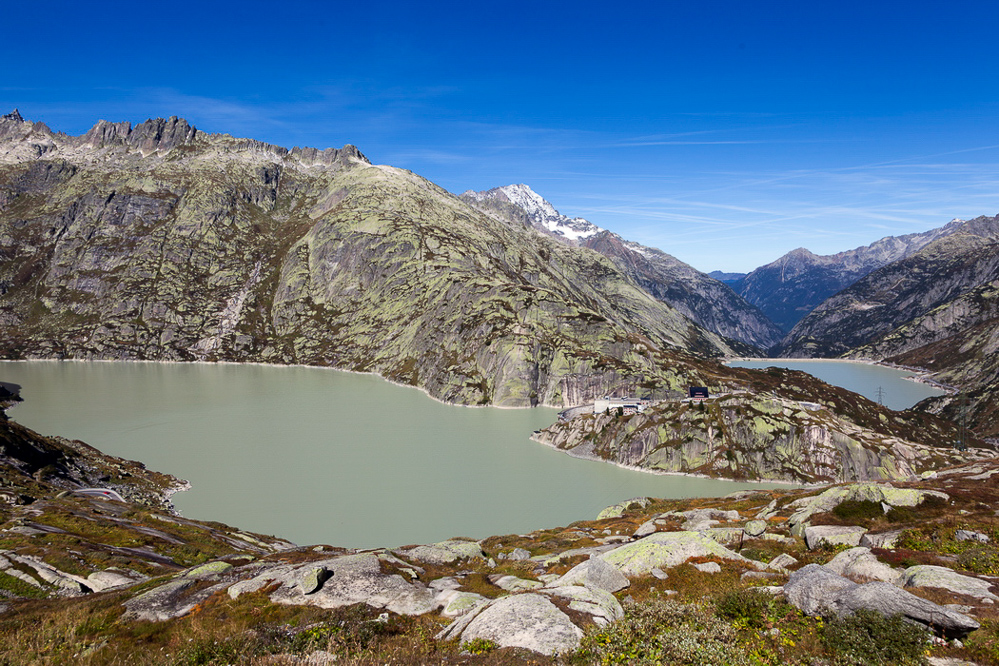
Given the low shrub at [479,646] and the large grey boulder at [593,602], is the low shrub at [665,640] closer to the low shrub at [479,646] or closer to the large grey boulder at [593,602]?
the large grey boulder at [593,602]

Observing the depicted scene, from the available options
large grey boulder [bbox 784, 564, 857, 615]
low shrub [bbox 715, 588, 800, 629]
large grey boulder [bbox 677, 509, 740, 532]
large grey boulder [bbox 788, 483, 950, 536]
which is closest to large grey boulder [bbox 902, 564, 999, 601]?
large grey boulder [bbox 784, 564, 857, 615]

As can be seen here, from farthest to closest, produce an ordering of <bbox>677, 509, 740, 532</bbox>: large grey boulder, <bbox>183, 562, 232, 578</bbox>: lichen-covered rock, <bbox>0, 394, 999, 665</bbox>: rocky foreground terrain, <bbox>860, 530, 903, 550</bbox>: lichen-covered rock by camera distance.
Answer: <bbox>677, 509, 740, 532</bbox>: large grey boulder
<bbox>183, 562, 232, 578</bbox>: lichen-covered rock
<bbox>860, 530, 903, 550</bbox>: lichen-covered rock
<bbox>0, 394, 999, 665</bbox>: rocky foreground terrain

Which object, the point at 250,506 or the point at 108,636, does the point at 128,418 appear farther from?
the point at 108,636

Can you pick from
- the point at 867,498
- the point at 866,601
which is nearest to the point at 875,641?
the point at 866,601

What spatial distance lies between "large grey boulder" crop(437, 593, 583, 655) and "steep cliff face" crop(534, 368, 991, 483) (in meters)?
101

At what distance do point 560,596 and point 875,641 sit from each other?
357 inches

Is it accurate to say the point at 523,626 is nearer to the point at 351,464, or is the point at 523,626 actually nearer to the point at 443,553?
the point at 443,553

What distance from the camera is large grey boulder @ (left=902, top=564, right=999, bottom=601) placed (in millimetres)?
15742

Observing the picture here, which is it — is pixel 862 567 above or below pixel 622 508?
above

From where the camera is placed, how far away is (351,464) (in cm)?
10200

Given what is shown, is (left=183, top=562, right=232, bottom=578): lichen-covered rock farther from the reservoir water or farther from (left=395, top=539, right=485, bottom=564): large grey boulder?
the reservoir water

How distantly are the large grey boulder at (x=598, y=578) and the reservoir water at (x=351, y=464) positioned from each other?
50392 mm

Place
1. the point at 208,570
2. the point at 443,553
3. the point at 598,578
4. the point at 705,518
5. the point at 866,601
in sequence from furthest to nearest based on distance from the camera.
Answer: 1. the point at 705,518
2. the point at 443,553
3. the point at 208,570
4. the point at 598,578
5. the point at 866,601

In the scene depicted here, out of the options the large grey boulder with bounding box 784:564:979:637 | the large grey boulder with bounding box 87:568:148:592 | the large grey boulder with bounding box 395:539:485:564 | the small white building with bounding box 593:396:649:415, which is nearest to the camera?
the large grey boulder with bounding box 784:564:979:637
